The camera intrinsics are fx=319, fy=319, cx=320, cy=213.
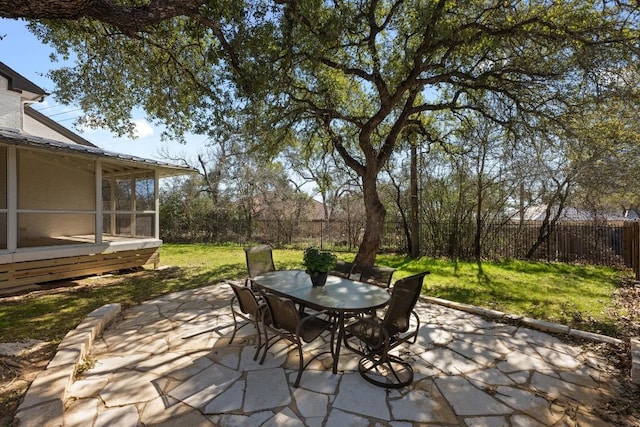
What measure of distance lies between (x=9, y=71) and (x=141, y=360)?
9442 mm

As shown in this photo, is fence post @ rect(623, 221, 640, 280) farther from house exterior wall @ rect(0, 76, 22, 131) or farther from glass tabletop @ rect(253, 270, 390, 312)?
house exterior wall @ rect(0, 76, 22, 131)

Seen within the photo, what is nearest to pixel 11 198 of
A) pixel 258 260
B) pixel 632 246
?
pixel 258 260

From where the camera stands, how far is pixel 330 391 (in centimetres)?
264

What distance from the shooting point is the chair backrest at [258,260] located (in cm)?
483

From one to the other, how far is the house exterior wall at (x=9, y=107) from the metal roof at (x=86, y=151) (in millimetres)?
2191

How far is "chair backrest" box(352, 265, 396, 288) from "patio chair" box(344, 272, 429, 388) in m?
1.34

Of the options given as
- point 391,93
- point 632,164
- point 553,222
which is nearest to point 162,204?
point 391,93

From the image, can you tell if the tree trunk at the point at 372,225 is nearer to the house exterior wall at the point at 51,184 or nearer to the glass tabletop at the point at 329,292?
the glass tabletop at the point at 329,292

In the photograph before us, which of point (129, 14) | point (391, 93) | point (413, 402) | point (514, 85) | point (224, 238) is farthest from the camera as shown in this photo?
point (224, 238)

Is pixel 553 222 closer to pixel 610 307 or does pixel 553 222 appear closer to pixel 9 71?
pixel 610 307

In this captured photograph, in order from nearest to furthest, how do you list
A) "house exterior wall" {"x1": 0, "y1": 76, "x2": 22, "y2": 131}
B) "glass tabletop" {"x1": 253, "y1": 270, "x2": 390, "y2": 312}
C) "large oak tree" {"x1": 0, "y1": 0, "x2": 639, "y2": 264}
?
"glass tabletop" {"x1": 253, "y1": 270, "x2": 390, "y2": 312}
"large oak tree" {"x1": 0, "y1": 0, "x2": 639, "y2": 264}
"house exterior wall" {"x1": 0, "y1": 76, "x2": 22, "y2": 131}

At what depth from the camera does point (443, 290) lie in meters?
6.10

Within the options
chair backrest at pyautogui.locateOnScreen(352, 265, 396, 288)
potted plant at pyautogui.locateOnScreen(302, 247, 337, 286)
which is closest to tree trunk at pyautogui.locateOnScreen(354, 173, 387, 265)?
chair backrest at pyautogui.locateOnScreen(352, 265, 396, 288)

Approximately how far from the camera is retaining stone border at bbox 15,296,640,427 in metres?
2.13
